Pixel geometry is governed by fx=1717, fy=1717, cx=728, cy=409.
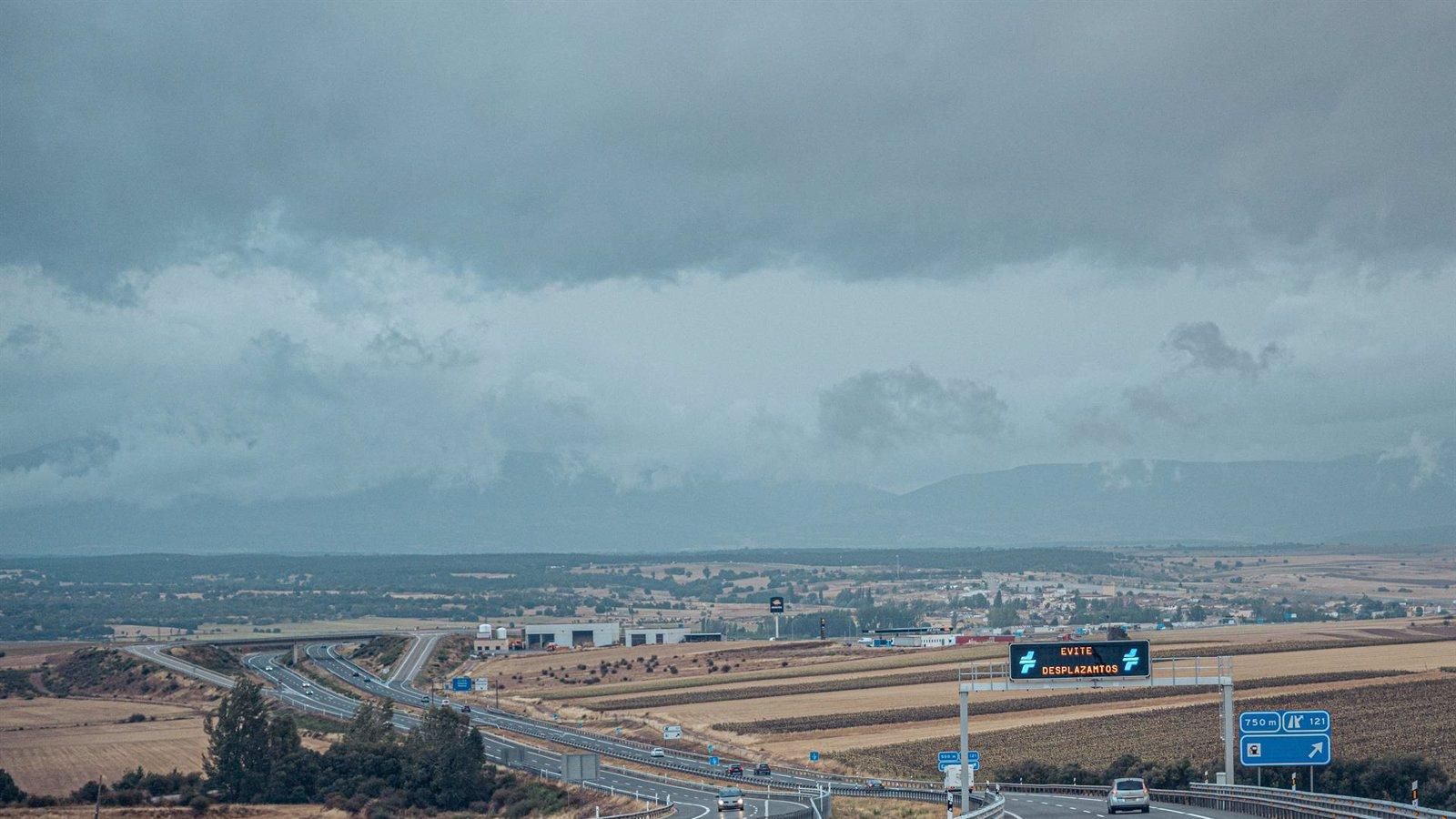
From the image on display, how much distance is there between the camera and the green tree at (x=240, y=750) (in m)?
100

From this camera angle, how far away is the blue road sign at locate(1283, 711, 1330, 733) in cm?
7000

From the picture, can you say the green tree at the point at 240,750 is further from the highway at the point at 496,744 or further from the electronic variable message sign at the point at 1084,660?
the electronic variable message sign at the point at 1084,660

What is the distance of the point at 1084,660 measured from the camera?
80938mm

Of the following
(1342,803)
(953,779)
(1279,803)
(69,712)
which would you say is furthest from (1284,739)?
(69,712)

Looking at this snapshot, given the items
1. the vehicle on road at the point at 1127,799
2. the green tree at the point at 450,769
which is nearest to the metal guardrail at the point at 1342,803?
the vehicle on road at the point at 1127,799

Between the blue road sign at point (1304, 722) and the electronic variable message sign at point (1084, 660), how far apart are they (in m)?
10.9

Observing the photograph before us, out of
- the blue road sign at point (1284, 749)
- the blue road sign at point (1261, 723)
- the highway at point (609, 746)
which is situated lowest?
the highway at point (609, 746)

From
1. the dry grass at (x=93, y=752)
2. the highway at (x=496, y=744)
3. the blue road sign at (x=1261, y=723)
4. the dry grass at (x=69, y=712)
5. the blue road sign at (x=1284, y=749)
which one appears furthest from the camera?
the dry grass at (x=69, y=712)

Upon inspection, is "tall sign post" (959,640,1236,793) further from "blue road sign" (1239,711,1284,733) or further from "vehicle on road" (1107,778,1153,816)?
"vehicle on road" (1107,778,1153,816)

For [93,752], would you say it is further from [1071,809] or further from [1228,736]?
[1228,736]

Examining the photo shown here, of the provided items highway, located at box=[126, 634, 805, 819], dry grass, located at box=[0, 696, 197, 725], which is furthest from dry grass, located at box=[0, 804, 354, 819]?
dry grass, located at box=[0, 696, 197, 725]

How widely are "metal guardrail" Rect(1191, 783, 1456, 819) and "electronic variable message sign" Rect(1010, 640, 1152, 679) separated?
792 centimetres

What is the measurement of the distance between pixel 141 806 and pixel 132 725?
2156 inches

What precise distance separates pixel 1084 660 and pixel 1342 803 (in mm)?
21515
